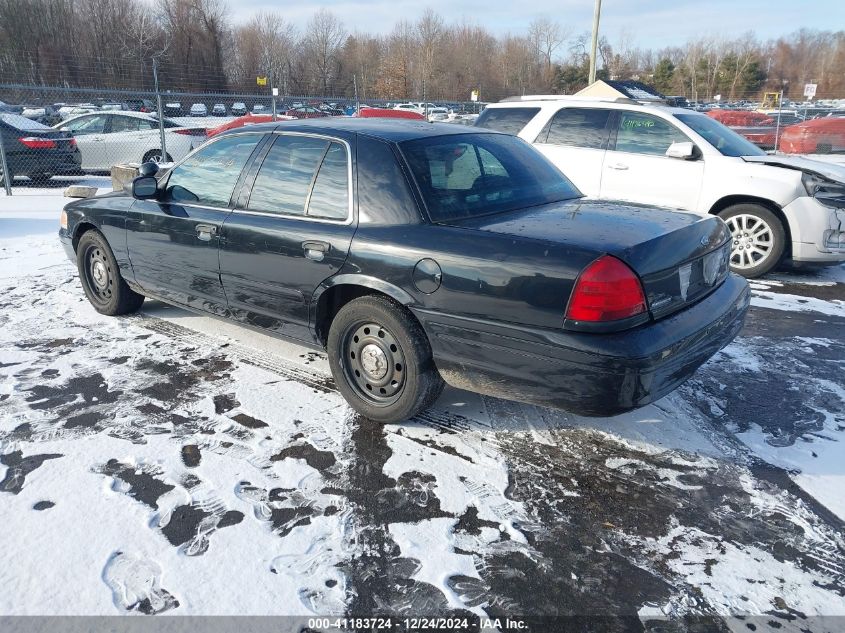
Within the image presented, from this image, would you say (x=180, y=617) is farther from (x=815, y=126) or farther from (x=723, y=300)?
(x=815, y=126)

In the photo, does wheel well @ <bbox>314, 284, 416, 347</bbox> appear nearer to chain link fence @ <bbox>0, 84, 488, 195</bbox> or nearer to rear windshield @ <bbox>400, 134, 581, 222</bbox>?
rear windshield @ <bbox>400, 134, 581, 222</bbox>

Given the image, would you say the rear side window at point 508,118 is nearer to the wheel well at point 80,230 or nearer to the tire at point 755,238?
the tire at point 755,238

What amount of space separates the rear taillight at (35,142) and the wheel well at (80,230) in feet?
28.2

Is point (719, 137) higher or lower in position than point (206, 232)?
higher

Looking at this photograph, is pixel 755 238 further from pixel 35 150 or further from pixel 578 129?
pixel 35 150

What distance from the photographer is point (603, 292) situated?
276 cm

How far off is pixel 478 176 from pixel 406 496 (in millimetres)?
1814

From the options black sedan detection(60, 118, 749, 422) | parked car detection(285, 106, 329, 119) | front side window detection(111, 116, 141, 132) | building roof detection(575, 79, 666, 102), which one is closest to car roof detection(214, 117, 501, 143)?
black sedan detection(60, 118, 749, 422)

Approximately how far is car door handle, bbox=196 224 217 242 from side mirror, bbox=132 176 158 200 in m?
0.62

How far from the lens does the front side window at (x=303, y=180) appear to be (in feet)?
11.8

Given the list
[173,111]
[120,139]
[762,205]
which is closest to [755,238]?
[762,205]

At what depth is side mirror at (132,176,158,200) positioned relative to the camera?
14.8 ft

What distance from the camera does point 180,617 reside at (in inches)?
86.6

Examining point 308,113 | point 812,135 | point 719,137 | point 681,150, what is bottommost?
point 681,150
